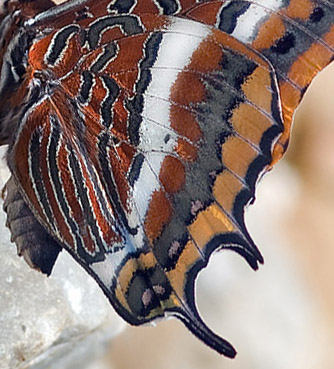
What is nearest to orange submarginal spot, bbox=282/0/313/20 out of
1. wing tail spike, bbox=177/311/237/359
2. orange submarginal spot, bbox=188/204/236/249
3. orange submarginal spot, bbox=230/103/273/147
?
orange submarginal spot, bbox=230/103/273/147

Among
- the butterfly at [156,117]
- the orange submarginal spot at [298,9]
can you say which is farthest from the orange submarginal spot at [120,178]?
the orange submarginal spot at [298,9]

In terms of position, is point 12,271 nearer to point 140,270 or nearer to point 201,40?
point 140,270

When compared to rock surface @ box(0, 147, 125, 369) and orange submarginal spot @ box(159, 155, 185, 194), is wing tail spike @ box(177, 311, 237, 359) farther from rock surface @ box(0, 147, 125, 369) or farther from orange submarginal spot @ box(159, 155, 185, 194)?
rock surface @ box(0, 147, 125, 369)

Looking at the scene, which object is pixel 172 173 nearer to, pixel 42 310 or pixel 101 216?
pixel 101 216

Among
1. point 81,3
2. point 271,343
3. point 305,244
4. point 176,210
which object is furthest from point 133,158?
point 305,244

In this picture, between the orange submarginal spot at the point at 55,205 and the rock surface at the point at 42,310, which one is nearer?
the orange submarginal spot at the point at 55,205

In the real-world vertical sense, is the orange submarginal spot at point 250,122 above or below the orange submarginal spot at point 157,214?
above

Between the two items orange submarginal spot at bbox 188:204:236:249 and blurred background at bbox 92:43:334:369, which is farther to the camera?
blurred background at bbox 92:43:334:369

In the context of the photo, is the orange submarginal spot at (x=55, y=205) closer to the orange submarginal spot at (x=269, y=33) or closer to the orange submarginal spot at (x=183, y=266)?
the orange submarginal spot at (x=183, y=266)

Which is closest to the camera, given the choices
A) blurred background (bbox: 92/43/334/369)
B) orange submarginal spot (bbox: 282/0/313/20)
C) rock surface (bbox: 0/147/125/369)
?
orange submarginal spot (bbox: 282/0/313/20)
